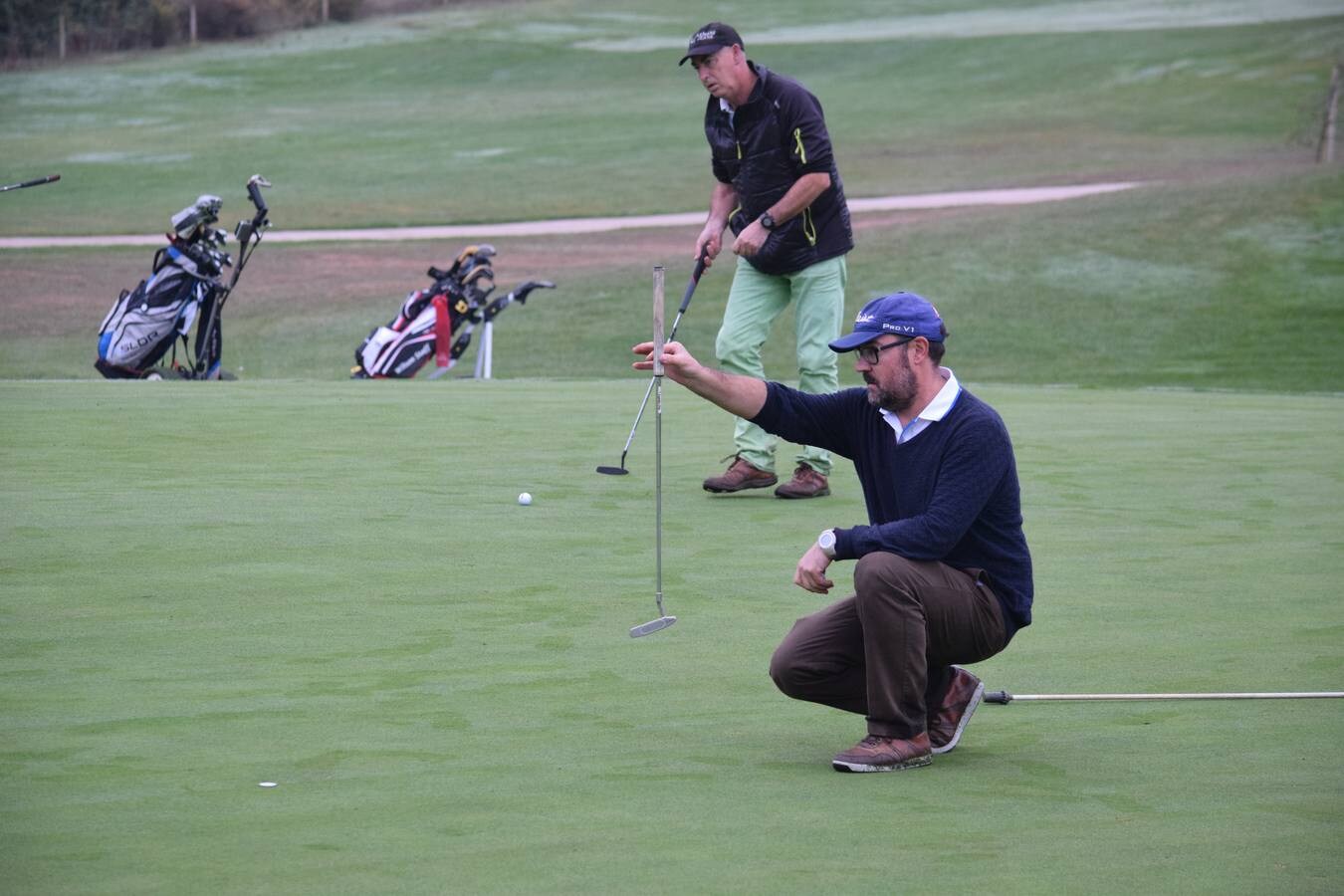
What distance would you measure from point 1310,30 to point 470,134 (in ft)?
77.9

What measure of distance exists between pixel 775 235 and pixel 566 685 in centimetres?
403

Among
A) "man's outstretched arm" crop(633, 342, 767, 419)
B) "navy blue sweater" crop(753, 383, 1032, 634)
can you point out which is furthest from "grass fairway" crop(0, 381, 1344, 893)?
"man's outstretched arm" crop(633, 342, 767, 419)

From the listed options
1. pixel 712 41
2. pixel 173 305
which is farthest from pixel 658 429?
pixel 173 305

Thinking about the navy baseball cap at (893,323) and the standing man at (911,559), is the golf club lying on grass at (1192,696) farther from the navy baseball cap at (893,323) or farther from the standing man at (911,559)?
the navy baseball cap at (893,323)

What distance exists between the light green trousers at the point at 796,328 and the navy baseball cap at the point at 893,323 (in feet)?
13.6

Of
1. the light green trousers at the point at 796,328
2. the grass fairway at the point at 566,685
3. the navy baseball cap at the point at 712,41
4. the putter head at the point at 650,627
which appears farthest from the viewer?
the light green trousers at the point at 796,328

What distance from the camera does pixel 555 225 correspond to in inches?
1228

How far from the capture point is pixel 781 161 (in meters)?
9.25

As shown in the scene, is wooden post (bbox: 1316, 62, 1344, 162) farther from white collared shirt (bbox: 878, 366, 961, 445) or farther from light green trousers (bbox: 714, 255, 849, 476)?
white collared shirt (bbox: 878, 366, 961, 445)

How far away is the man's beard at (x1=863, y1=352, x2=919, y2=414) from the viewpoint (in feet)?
16.9

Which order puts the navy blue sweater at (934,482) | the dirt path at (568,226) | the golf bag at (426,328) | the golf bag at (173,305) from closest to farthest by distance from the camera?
1. the navy blue sweater at (934,482)
2. the golf bag at (173,305)
3. the golf bag at (426,328)
4. the dirt path at (568,226)

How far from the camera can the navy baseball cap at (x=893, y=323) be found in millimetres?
5133

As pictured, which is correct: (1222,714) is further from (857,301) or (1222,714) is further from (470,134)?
(470,134)

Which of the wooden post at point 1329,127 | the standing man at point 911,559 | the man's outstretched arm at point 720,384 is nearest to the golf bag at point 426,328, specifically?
the man's outstretched arm at point 720,384
